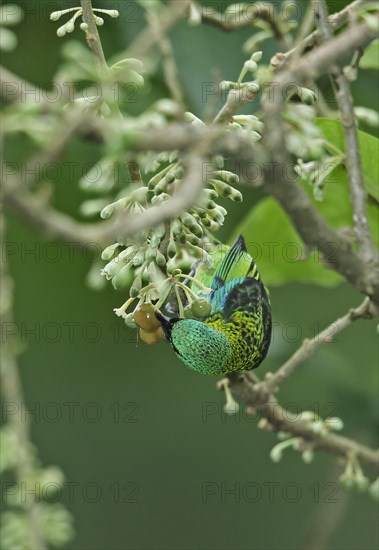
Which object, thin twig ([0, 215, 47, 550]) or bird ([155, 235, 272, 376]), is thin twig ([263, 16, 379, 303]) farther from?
thin twig ([0, 215, 47, 550])

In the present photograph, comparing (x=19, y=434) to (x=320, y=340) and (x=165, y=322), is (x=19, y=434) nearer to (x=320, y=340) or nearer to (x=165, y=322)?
(x=165, y=322)

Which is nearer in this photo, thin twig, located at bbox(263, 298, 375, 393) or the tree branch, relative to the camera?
thin twig, located at bbox(263, 298, 375, 393)

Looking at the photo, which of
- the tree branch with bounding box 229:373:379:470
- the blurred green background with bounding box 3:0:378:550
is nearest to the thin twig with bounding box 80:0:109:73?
the tree branch with bounding box 229:373:379:470

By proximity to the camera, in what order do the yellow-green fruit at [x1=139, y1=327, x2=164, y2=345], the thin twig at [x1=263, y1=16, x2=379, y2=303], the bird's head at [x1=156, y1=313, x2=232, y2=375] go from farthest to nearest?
1. the bird's head at [x1=156, y1=313, x2=232, y2=375]
2. the yellow-green fruit at [x1=139, y1=327, x2=164, y2=345]
3. the thin twig at [x1=263, y1=16, x2=379, y2=303]

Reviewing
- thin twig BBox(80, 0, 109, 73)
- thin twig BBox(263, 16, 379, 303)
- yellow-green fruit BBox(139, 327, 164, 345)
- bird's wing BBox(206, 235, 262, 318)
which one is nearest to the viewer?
thin twig BBox(263, 16, 379, 303)

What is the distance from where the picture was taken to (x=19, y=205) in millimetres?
646

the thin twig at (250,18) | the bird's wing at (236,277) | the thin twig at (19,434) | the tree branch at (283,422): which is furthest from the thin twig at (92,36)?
the tree branch at (283,422)

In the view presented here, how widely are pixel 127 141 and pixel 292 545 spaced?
345cm

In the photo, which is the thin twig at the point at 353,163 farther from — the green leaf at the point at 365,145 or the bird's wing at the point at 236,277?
the bird's wing at the point at 236,277

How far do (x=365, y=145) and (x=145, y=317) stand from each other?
0.64 metres

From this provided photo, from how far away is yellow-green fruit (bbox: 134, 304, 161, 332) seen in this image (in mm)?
1556

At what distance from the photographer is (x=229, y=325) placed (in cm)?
203

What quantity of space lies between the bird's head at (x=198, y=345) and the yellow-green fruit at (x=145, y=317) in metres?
0.12

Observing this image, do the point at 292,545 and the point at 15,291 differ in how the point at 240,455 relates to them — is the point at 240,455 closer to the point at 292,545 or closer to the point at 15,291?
the point at 292,545
